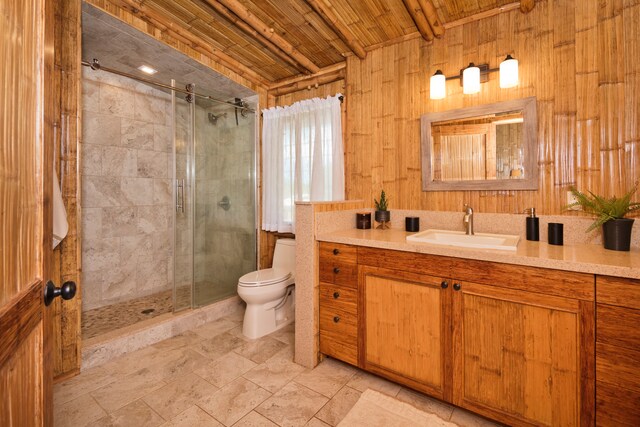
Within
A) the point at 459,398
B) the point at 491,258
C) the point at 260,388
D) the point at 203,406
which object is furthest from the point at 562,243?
the point at 203,406

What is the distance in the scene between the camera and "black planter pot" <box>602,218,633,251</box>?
1.46 metres

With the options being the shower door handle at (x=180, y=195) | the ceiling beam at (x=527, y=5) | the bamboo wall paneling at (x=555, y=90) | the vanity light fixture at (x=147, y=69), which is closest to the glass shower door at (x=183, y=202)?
the shower door handle at (x=180, y=195)

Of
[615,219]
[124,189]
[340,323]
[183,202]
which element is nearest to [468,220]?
[615,219]

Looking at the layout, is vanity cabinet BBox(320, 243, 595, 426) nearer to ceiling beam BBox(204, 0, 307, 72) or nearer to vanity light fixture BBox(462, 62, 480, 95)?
vanity light fixture BBox(462, 62, 480, 95)

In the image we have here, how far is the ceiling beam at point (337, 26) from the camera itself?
197cm

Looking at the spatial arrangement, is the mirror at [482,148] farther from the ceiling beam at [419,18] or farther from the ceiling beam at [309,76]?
the ceiling beam at [309,76]

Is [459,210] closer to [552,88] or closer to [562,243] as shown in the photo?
[562,243]

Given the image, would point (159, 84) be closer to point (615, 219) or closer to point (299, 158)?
point (299, 158)

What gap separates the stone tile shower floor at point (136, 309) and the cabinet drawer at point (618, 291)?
271 cm

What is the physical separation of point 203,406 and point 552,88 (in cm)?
277

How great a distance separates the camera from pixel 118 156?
9.76 ft

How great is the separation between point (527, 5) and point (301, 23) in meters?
1.49

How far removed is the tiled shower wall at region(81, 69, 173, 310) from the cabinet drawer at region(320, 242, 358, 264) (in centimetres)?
225

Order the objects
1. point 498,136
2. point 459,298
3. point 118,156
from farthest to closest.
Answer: point 118,156 < point 498,136 < point 459,298
